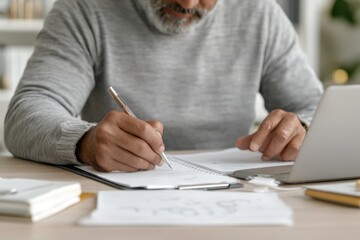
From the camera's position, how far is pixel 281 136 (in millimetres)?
1456

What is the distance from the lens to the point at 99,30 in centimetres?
193

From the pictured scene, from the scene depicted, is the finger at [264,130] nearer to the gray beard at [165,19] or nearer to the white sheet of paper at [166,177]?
the white sheet of paper at [166,177]

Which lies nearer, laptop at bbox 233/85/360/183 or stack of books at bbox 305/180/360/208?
stack of books at bbox 305/180/360/208

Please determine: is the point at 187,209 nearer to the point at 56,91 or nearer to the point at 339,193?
the point at 339,193

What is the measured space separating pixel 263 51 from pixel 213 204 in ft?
3.74

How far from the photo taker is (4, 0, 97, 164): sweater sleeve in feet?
4.72

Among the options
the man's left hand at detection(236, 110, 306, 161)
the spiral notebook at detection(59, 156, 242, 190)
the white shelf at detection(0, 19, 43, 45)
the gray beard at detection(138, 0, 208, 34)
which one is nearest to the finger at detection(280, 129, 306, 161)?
the man's left hand at detection(236, 110, 306, 161)

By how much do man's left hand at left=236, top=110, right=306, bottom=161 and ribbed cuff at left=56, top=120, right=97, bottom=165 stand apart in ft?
1.06

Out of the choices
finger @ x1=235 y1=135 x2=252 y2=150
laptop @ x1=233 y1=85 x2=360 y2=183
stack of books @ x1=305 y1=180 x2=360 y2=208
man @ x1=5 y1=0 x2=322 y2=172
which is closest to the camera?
stack of books @ x1=305 y1=180 x2=360 y2=208

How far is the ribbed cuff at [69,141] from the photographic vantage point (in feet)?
4.53

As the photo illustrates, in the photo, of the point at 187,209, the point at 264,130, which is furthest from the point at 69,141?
the point at 187,209

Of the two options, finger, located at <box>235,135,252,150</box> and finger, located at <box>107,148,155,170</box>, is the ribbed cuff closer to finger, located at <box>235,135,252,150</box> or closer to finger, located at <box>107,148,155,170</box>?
finger, located at <box>107,148,155,170</box>

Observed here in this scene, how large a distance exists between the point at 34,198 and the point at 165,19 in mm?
1054

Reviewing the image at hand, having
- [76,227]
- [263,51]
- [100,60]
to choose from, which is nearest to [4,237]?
[76,227]
